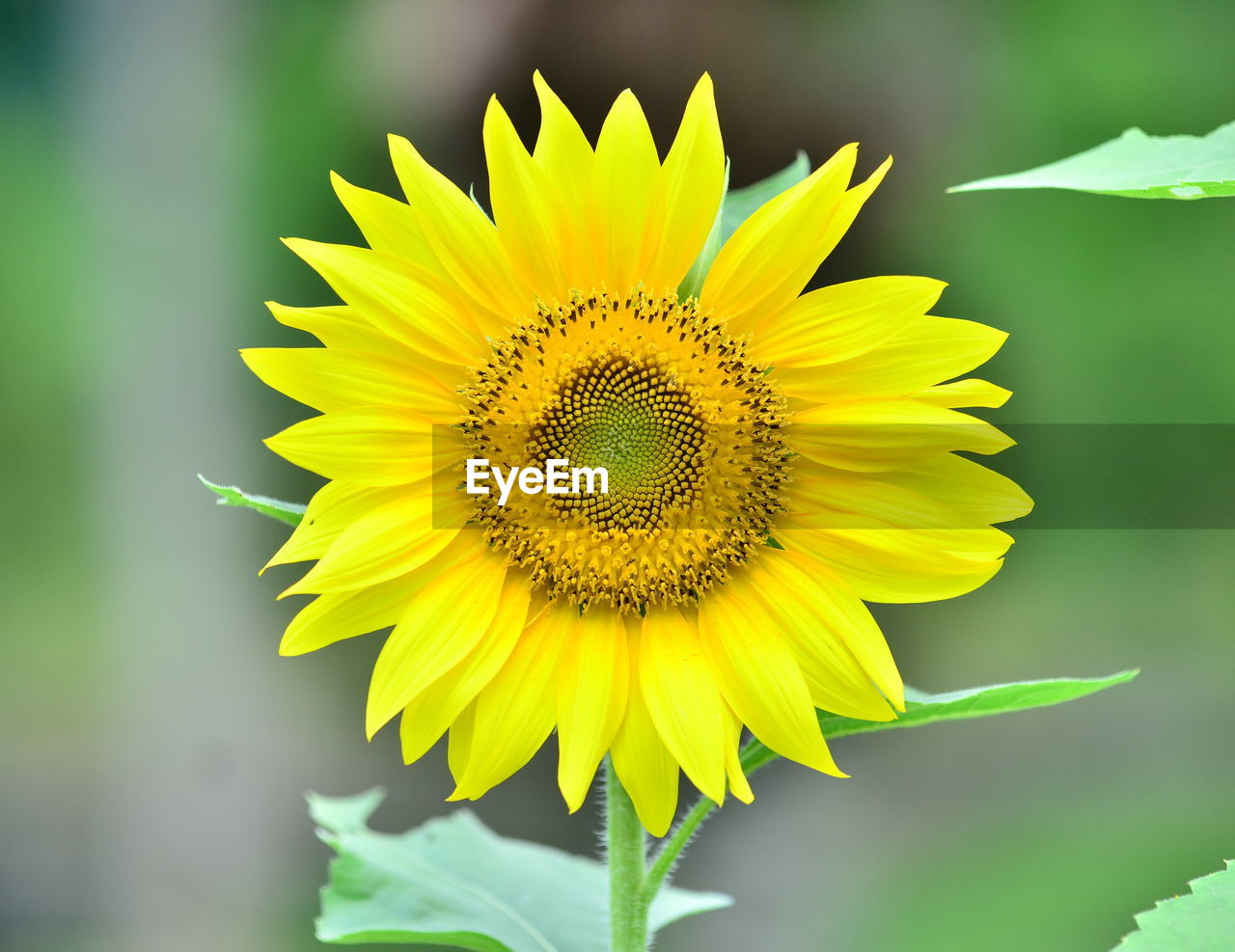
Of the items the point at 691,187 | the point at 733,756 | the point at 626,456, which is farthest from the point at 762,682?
the point at 691,187

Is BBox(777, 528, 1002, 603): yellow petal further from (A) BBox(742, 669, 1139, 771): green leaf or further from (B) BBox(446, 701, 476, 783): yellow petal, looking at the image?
(B) BBox(446, 701, 476, 783): yellow petal

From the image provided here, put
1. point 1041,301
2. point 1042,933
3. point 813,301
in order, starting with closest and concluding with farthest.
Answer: point 813,301
point 1042,933
point 1041,301

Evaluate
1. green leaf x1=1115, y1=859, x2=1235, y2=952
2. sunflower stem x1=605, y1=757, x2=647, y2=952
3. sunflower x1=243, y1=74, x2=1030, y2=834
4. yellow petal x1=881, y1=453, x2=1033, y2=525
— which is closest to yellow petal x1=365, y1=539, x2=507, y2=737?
sunflower x1=243, y1=74, x2=1030, y2=834

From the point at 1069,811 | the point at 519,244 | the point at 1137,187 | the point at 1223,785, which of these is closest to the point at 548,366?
the point at 519,244

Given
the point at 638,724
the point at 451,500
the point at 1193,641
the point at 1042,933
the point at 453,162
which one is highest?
the point at 453,162

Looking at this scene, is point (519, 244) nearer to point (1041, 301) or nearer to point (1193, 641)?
point (1041, 301)

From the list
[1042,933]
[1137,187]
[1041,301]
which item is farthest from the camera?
[1041,301]
